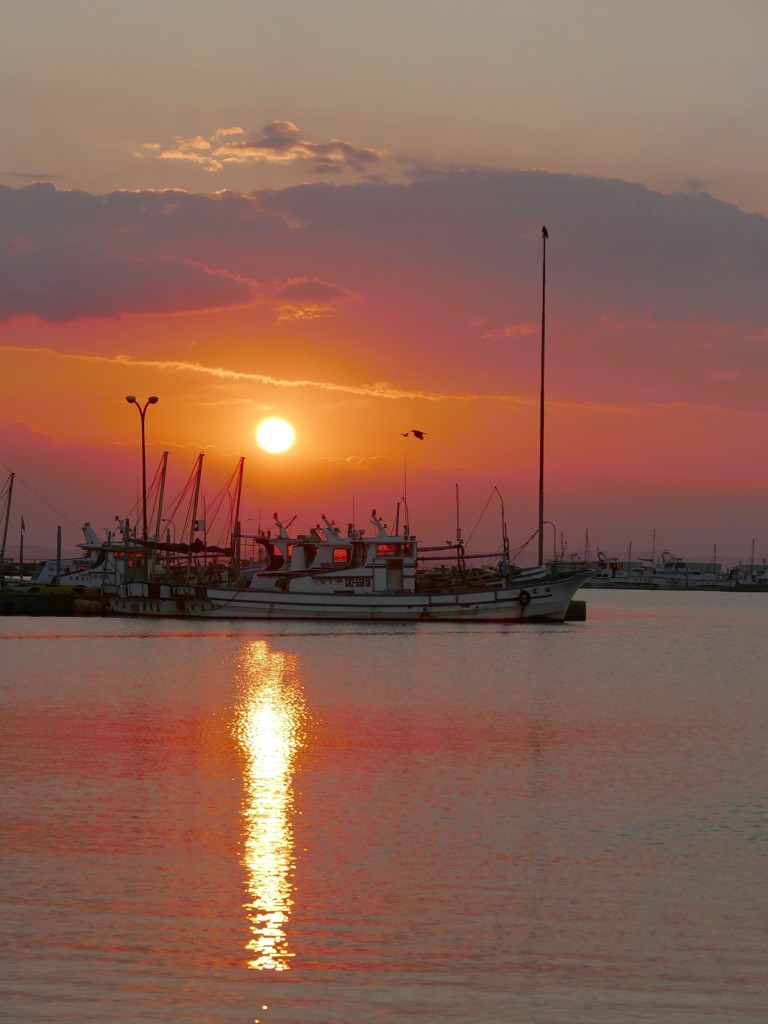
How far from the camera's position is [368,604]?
288ft

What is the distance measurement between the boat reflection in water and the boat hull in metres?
35.7

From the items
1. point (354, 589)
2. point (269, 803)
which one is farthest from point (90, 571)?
point (269, 803)

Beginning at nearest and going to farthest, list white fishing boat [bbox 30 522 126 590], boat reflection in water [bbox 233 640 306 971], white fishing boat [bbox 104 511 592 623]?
boat reflection in water [bbox 233 640 306 971] → white fishing boat [bbox 104 511 592 623] → white fishing boat [bbox 30 522 126 590]

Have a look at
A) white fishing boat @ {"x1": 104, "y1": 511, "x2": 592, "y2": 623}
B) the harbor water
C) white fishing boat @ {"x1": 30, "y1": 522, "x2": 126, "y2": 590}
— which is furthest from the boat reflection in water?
white fishing boat @ {"x1": 30, "y1": 522, "x2": 126, "y2": 590}

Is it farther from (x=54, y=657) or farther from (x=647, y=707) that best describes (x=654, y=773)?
(x=54, y=657)

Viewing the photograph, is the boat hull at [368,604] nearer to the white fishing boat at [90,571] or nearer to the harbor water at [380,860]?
the white fishing boat at [90,571]

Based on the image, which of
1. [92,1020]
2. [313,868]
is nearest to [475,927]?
[313,868]

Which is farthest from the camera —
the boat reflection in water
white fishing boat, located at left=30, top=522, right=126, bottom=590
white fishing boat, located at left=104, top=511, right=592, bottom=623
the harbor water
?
white fishing boat, located at left=30, top=522, right=126, bottom=590

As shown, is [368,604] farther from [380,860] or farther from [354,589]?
[380,860]

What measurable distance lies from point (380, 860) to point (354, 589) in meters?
69.4

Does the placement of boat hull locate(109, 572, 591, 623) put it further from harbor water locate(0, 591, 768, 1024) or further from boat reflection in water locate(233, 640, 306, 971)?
harbor water locate(0, 591, 768, 1024)

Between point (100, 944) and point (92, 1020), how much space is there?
2556 mm

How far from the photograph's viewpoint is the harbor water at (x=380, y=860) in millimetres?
12648

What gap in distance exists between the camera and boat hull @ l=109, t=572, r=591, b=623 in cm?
8806
